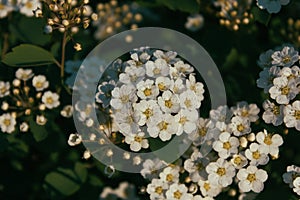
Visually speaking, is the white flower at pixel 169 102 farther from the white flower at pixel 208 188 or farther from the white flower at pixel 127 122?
the white flower at pixel 208 188

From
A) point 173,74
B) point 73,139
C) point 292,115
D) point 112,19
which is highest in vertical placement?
point 112,19

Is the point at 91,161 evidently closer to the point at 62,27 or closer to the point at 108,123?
the point at 108,123

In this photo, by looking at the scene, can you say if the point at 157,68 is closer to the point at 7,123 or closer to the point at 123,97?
the point at 123,97

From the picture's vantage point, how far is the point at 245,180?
3205 millimetres

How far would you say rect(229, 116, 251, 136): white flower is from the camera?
128 inches

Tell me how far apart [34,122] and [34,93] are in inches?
10.3

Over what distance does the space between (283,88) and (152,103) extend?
27.6 inches

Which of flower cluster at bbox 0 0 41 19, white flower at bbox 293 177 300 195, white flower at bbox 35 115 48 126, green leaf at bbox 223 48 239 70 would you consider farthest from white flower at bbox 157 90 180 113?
flower cluster at bbox 0 0 41 19

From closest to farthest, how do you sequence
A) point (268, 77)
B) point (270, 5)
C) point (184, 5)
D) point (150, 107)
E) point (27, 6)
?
point (150, 107), point (268, 77), point (270, 5), point (27, 6), point (184, 5)

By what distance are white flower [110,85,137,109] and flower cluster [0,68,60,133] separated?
603mm

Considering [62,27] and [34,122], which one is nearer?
[62,27]

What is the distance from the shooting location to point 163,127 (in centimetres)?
305

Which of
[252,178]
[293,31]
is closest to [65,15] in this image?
[252,178]

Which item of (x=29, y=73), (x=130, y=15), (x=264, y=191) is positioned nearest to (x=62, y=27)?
(x=29, y=73)
